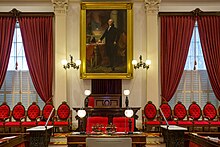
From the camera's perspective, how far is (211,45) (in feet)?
51.9

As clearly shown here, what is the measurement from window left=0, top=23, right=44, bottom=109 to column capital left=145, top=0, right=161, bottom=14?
531 cm

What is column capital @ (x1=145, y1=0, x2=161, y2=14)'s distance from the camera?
15695mm

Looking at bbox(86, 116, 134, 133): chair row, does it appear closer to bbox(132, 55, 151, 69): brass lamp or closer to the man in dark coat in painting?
bbox(132, 55, 151, 69): brass lamp

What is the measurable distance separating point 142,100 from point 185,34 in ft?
10.3

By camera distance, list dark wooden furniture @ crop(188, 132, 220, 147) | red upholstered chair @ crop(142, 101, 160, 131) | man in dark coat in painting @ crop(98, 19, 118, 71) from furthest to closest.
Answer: man in dark coat in painting @ crop(98, 19, 118, 71), red upholstered chair @ crop(142, 101, 160, 131), dark wooden furniture @ crop(188, 132, 220, 147)

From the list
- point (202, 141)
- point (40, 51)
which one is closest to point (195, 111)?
point (40, 51)

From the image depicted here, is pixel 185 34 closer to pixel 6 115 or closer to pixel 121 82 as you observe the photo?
pixel 121 82

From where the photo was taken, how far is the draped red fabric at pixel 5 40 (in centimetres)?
1578

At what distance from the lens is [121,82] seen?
15844 millimetres

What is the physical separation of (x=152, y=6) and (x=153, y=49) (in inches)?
67.2

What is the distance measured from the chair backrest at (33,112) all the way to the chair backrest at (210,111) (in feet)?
20.6

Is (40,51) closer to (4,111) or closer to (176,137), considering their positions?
(4,111)

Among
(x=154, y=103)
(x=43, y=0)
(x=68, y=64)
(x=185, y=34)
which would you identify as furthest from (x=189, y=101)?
(x=43, y=0)

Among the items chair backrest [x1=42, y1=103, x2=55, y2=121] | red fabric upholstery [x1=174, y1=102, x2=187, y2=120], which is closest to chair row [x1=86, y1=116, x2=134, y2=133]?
chair backrest [x1=42, y1=103, x2=55, y2=121]
